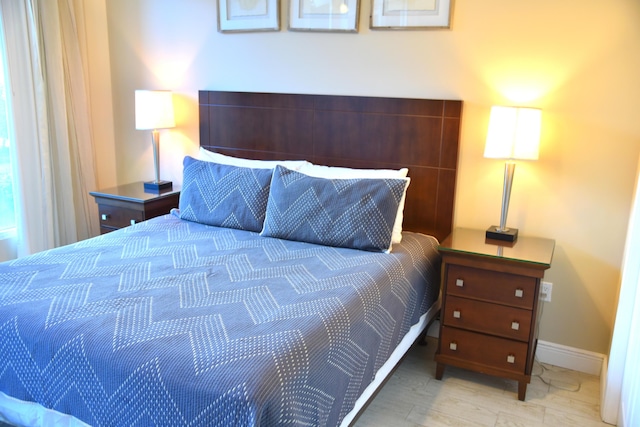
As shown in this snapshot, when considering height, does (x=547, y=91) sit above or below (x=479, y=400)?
above

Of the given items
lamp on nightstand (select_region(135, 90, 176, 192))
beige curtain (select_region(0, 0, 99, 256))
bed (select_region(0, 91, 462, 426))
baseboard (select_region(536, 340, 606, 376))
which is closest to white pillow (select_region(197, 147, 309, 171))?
bed (select_region(0, 91, 462, 426))

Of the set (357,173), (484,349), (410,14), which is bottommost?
(484,349)

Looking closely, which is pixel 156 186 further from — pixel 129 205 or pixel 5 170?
pixel 5 170

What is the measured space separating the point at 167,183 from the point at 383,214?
175 cm

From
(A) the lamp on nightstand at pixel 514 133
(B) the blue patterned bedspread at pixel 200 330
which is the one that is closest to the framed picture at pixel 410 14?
(A) the lamp on nightstand at pixel 514 133

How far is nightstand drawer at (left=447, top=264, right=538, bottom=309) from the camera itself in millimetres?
2469

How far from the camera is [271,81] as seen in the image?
3.38 m

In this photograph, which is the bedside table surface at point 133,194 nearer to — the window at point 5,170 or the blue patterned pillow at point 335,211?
the window at point 5,170

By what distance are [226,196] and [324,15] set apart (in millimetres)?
1218

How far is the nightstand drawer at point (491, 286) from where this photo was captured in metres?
2.47

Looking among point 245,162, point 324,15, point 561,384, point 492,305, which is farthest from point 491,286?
point 324,15

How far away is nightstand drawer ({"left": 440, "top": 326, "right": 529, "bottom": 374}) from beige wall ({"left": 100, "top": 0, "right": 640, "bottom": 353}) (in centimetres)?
48

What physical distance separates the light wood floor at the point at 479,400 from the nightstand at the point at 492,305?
4.0 inches

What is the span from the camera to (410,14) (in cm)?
290
